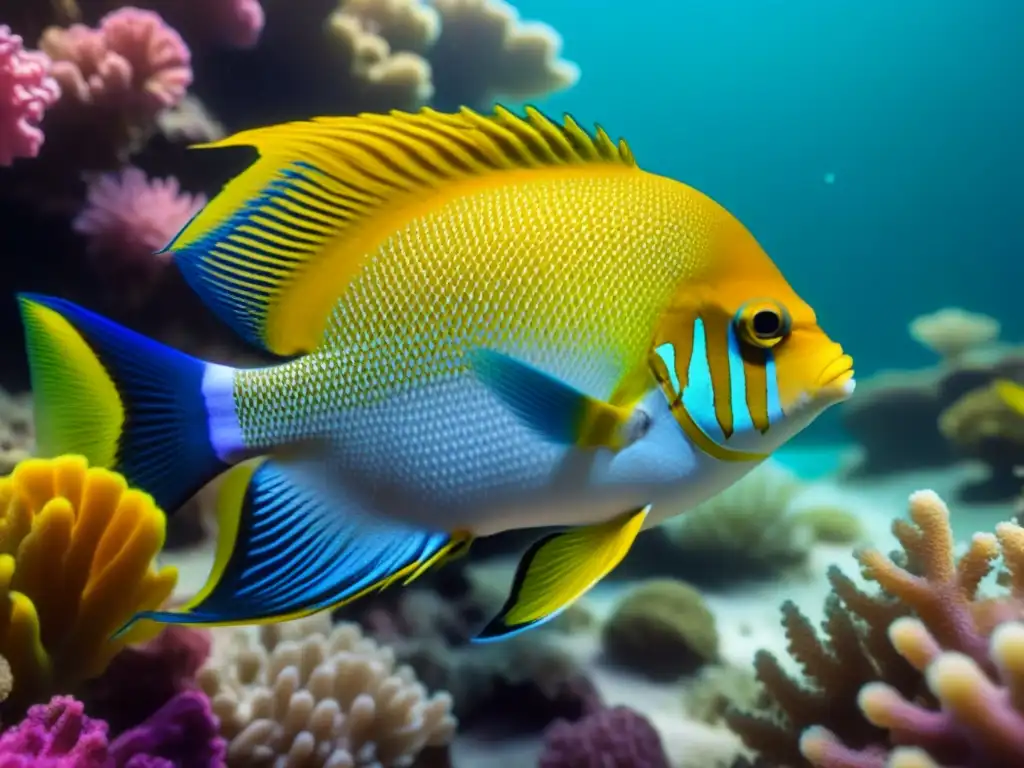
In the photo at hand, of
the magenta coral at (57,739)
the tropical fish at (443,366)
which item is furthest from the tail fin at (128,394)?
the magenta coral at (57,739)

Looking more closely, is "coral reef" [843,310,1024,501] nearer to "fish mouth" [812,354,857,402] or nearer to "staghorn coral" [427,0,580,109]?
"staghorn coral" [427,0,580,109]

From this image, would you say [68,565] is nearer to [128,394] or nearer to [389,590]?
[128,394]

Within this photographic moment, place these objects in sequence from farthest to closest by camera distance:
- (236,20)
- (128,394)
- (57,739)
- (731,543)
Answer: (731,543) < (236,20) < (57,739) < (128,394)

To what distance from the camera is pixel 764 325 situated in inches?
36.7

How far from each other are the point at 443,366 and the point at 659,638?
2449mm

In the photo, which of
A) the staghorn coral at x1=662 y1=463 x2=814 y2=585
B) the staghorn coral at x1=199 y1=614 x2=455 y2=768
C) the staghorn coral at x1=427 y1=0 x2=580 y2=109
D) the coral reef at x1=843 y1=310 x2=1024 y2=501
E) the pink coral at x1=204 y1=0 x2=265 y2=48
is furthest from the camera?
the coral reef at x1=843 y1=310 x2=1024 y2=501

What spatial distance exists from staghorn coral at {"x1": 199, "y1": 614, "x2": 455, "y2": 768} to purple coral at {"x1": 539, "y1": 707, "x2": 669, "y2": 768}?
11.9 inches

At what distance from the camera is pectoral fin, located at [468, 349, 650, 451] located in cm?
86

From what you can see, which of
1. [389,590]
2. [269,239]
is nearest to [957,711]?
[269,239]

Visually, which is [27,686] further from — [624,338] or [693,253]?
[693,253]

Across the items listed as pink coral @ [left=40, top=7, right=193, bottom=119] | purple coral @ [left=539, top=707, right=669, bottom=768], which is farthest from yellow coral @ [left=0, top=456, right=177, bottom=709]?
pink coral @ [left=40, top=7, right=193, bottom=119]

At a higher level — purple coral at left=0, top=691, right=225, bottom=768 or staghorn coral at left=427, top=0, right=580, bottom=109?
staghorn coral at left=427, top=0, right=580, bottom=109

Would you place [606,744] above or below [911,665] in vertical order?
below

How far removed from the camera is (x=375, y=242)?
1032 millimetres
